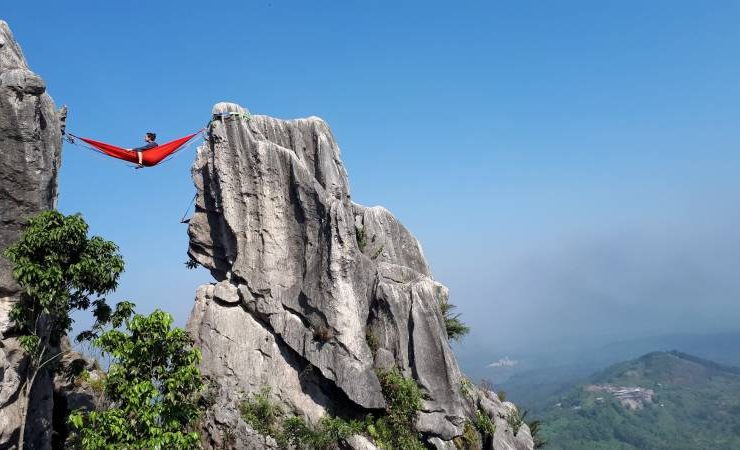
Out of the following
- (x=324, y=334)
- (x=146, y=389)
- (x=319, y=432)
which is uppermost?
(x=324, y=334)

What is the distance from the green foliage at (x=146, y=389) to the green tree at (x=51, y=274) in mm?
1599

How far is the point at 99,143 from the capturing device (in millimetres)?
22953

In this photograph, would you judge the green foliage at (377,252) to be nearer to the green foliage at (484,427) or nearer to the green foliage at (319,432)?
the green foliage at (319,432)

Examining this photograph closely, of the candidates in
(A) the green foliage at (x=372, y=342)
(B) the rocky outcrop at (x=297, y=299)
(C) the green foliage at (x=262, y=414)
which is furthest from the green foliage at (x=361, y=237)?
(C) the green foliage at (x=262, y=414)

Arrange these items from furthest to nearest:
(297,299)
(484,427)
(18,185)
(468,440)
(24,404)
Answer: (484,427) → (468,440) → (297,299) → (18,185) → (24,404)

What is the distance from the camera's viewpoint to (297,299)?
24922mm

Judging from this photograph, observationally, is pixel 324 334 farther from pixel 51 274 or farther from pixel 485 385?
pixel 485 385

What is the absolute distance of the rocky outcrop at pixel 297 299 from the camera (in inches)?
942

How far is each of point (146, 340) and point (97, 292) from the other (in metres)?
2.55

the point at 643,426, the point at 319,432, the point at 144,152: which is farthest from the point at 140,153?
the point at 643,426

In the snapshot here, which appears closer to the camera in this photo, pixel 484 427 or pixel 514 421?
pixel 484 427

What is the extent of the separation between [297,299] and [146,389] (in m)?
9.97

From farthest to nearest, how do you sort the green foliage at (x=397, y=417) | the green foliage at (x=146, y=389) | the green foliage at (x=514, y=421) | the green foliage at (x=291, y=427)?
the green foliage at (x=514, y=421)
the green foliage at (x=397, y=417)
the green foliage at (x=291, y=427)
the green foliage at (x=146, y=389)

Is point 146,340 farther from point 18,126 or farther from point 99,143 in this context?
point 99,143
